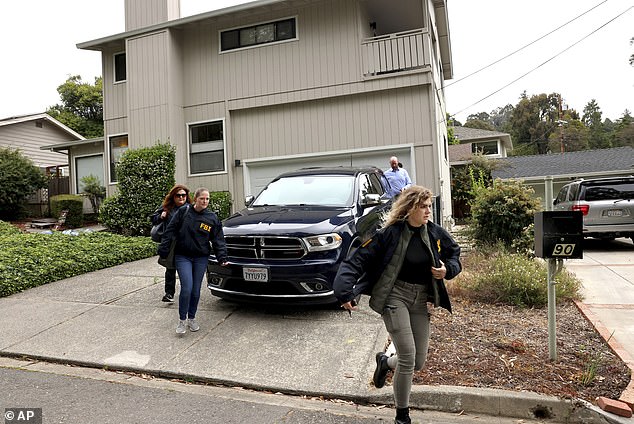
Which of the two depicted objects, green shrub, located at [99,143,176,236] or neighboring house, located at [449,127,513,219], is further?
neighboring house, located at [449,127,513,219]

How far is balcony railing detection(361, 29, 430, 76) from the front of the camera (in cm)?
1205

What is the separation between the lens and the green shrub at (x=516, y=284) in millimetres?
5828

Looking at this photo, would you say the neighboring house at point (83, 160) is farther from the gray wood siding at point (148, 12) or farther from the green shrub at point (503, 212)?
the green shrub at point (503, 212)

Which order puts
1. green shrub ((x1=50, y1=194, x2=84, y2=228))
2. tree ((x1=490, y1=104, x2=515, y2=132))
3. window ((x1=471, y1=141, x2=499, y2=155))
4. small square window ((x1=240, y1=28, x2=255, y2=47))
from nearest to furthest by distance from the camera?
small square window ((x1=240, y1=28, x2=255, y2=47)), green shrub ((x1=50, y1=194, x2=84, y2=228)), window ((x1=471, y1=141, x2=499, y2=155)), tree ((x1=490, y1=104, x2=515, y2=132))

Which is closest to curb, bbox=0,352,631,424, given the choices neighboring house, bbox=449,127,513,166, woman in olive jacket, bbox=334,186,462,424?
woman in olive jacket, bbox=334,186,462,424

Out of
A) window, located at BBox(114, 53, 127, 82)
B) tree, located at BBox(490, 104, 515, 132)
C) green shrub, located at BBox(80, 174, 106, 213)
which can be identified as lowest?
green shrub, located at BBox(80, 174, 106, 213)

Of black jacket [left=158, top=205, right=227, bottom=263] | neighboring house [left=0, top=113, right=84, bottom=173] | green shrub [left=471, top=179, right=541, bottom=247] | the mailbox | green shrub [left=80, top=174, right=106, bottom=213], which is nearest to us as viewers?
the mailbox

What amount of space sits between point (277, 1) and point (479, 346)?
11.4m

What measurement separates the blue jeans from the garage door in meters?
8.12

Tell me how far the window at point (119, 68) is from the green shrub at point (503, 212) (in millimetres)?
12882

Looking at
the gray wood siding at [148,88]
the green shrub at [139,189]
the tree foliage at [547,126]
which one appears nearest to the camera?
the green shrub at [139,189]

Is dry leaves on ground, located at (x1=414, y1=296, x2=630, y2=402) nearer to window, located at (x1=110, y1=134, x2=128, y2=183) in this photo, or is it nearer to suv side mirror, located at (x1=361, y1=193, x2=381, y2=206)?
suv side mirror, located at (x1=361, y1=193, x2=381, y2=206)

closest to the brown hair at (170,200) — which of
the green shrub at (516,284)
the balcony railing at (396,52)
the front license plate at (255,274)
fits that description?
the front license plate at (255,274)
